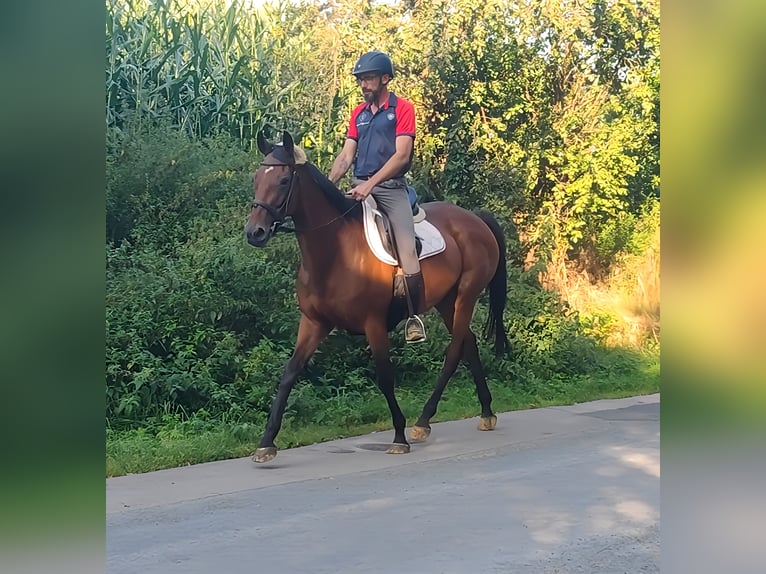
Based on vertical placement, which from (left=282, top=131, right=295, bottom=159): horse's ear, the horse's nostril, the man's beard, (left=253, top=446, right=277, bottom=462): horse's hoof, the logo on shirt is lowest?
(left=253, top=446, right=277, bottom=462): horse's hoof

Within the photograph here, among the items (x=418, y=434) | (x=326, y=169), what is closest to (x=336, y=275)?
(x=418, y=434)

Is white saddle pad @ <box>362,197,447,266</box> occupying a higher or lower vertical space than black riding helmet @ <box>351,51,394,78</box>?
lower

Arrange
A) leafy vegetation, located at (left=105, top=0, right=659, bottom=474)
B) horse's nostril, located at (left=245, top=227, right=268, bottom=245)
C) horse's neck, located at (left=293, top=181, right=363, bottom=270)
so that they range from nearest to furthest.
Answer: horse's nostril, located at (left=245, top=227, right=268, bottom=245) < horse's neck, located at (left=293, top=181, right=363, bottom=270) < leafy vegetation, located at (left=105, top=0, right=659, bottom=474)

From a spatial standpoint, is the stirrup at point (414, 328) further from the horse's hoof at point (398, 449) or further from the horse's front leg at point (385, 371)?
the horse's hoof at point (398, 449)

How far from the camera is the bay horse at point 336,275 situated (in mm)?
6730

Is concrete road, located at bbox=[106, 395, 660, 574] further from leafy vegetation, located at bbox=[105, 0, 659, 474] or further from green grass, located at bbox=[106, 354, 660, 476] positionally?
leafy vegetation, located at bbox=[105, 0, 659, 474]

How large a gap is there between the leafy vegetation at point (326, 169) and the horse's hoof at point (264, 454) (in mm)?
445

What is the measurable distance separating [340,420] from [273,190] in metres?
2.77

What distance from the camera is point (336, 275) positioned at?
7.20 meters

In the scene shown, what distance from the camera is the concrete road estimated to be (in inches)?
179

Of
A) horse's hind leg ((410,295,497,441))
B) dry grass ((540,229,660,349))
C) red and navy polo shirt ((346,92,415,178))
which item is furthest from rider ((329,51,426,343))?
dry grass ((540,229,660,349))

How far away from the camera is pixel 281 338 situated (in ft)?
29.8

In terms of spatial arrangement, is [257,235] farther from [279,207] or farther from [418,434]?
[418,434]
